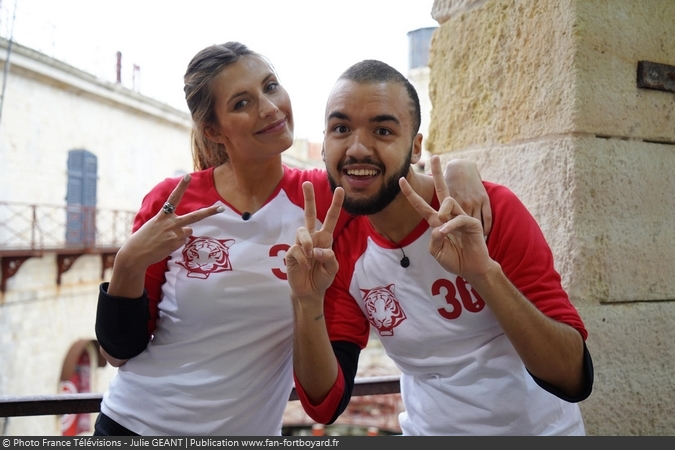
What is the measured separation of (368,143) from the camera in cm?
114

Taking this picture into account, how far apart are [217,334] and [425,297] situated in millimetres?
486

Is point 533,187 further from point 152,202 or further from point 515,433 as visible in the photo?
point 152,202

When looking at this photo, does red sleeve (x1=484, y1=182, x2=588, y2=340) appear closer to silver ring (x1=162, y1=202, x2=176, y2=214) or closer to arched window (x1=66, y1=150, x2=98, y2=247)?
silver ring (x1=162, y1=202, x2=176, y2=214)

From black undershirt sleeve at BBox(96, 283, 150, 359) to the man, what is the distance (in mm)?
380

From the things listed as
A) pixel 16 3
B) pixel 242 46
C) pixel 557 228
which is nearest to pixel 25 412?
pixel 242 46

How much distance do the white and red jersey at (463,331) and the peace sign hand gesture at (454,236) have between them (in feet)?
0.41

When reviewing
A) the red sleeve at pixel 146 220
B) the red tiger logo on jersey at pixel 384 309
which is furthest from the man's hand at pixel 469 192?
the red sleeve at pixel 146 220

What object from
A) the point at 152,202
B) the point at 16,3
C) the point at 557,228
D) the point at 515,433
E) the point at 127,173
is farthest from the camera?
the point at 127,173

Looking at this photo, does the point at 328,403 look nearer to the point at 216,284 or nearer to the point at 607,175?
the point at 216,284

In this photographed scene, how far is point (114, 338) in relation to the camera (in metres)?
1.21

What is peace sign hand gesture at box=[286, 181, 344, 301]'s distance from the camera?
1.03 metres

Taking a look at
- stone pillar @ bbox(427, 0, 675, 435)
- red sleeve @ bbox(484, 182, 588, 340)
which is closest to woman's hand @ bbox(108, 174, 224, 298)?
red sleeve @ bbox(484, 182, 588, 340)

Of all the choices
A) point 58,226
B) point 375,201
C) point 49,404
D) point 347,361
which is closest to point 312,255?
point 375,201

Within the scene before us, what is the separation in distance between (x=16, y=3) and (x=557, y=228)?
4430 millimetres
